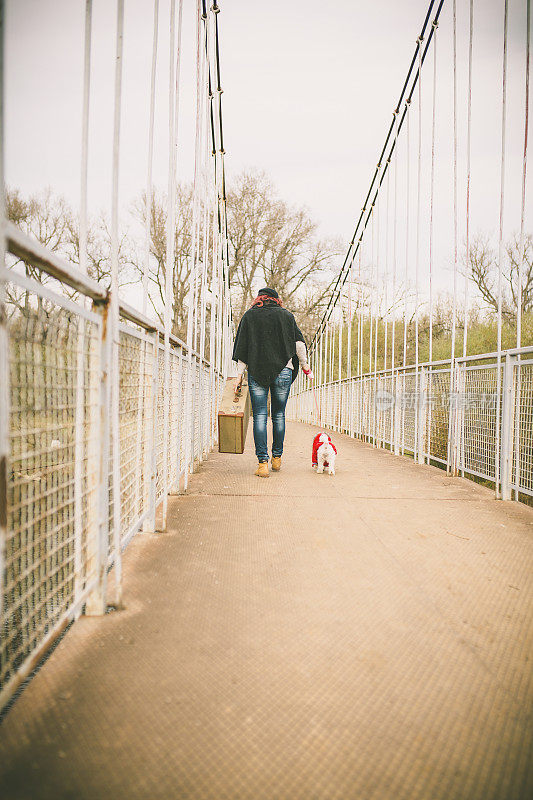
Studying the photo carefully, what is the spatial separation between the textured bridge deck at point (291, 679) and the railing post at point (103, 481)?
2.3 inches

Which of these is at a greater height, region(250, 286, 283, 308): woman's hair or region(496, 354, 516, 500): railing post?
region(250, 286, 283, 308): woman's hair

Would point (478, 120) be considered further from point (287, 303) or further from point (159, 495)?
point (287, 303)

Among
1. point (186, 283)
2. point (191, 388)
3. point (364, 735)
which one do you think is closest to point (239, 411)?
point (191, 388)

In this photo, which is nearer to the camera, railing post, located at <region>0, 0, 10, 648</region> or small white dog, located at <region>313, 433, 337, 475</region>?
A: railing post, located at <region>0, 0, 10, 648</region>

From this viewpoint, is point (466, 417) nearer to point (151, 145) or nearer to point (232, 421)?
point (232, 421)

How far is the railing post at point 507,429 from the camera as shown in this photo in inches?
116

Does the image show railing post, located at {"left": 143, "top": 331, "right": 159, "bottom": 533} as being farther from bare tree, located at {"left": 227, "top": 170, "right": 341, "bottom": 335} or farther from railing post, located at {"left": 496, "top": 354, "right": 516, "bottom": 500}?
bare tree, located at {"left": 227, "top": 170, "right": 341, "bottom": 335}

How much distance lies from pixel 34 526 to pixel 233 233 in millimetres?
17017

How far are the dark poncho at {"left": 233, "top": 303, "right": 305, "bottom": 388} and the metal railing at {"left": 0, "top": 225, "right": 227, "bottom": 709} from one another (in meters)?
1.83

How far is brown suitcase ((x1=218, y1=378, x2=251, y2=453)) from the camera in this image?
368 cm

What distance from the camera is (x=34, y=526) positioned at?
1.07 meters

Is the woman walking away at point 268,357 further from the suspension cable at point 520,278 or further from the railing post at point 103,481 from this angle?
the railing post at point 103,481

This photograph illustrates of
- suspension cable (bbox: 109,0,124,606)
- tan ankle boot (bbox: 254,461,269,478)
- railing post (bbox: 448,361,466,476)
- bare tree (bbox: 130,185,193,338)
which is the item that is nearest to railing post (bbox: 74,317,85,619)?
suspension cable (bbox: 109,0,124,606)

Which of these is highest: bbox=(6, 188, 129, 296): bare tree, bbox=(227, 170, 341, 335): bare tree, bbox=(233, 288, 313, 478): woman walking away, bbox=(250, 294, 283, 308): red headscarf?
bbox=(227, 170, 341, 335): bare tree
